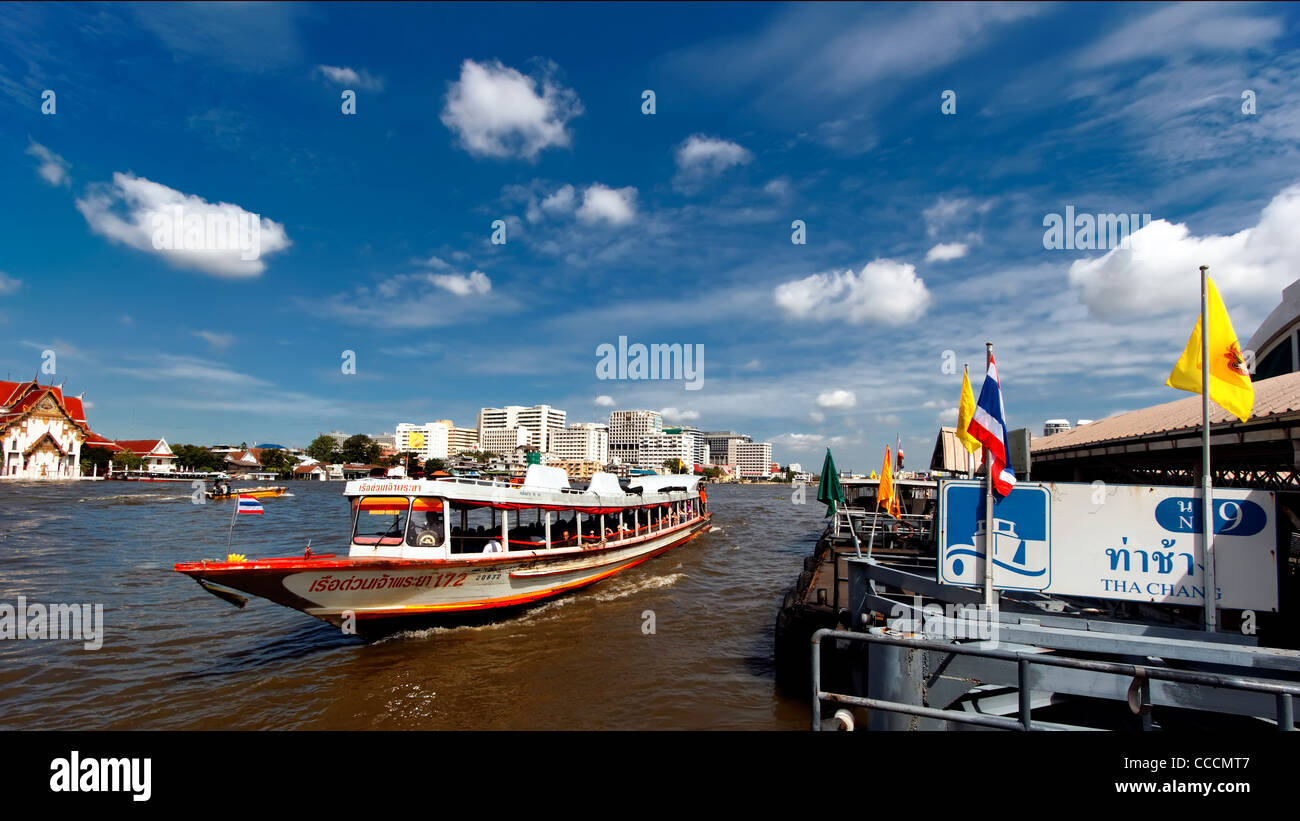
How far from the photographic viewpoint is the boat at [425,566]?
35.1 feet

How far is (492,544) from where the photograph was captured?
14.0m

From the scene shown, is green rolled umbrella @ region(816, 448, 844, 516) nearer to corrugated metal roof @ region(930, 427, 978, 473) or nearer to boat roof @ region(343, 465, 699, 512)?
boat roof @ region(343, 465, 699, 512)

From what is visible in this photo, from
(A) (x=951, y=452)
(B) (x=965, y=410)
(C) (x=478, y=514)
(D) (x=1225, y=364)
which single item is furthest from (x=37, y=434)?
(D) (x=1225, y=364)

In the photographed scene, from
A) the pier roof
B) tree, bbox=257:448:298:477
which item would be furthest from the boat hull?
tree, bbox=257:448:298:477

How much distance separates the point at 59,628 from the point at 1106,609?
2072cm

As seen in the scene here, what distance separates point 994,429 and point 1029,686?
3.39m

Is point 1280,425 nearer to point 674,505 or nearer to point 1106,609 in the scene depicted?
point 1106,609

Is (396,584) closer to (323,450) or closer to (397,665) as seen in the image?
(397,665)

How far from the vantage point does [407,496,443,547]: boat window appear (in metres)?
12.9

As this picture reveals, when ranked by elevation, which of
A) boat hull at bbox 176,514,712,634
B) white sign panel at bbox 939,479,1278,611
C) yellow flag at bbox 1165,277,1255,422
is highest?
yellow flag at bbox 1165,277,1255,422

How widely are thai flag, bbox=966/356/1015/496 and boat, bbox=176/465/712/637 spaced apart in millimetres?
10229
